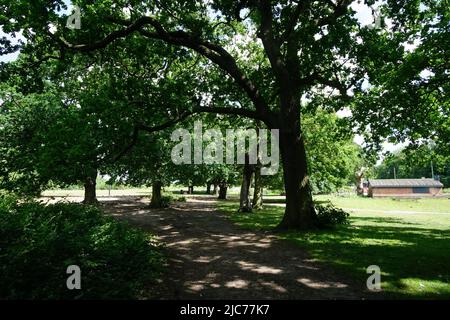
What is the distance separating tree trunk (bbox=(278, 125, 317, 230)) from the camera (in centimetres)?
1672

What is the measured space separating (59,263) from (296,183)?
12.4m

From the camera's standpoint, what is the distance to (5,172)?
16656mm

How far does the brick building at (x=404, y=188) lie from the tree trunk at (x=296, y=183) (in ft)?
201

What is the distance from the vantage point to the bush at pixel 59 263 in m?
5.64

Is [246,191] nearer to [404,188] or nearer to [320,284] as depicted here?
[320,284]

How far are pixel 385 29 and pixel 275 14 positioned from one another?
18.6 feet

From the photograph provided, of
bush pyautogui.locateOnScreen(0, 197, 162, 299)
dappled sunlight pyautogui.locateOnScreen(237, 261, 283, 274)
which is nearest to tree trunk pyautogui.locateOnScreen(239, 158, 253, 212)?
dappled sunlight pyautogui.locateOnScreen(237, 261, 283, 274)

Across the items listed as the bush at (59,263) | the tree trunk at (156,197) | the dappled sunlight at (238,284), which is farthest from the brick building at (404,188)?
the bush at (59,263)

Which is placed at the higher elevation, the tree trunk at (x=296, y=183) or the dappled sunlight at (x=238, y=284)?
the tree trunk at (x=296, y=183)

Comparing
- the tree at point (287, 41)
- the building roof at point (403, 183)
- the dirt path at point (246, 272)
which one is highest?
the tree at point (287, 41)

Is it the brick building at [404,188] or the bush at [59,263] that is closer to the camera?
the bush at [59,263]

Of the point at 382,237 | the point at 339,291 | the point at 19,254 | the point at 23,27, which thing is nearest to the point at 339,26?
the point at 382,237

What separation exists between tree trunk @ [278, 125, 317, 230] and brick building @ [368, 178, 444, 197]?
61.2 metres

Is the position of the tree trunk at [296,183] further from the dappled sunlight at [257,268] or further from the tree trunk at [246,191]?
the tree trunk at [246,191]
